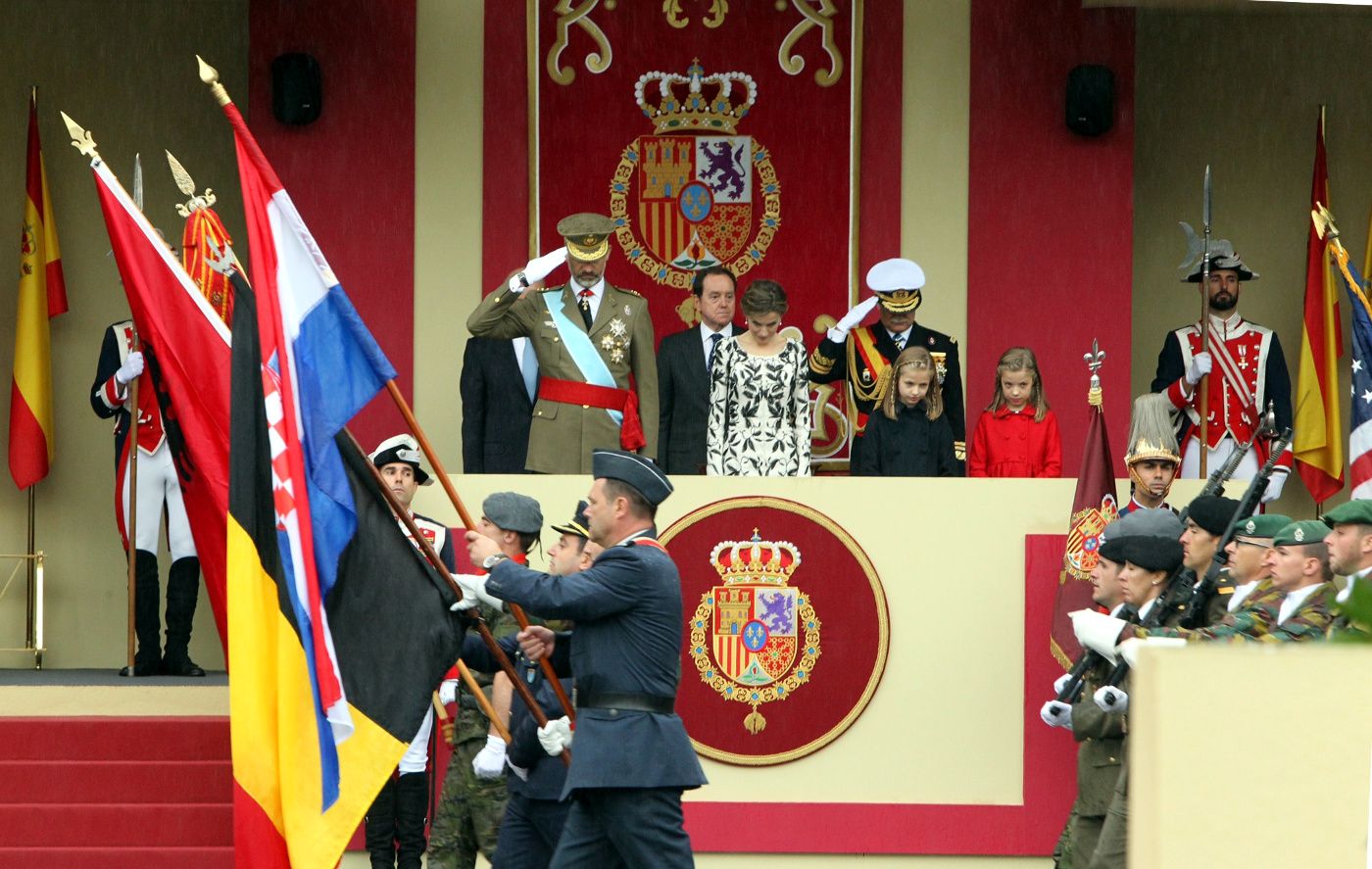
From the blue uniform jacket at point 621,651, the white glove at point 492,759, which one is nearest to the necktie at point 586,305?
the white glove at point 492,759

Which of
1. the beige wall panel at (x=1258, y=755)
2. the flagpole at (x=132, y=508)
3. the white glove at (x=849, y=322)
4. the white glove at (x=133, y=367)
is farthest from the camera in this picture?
the white glove at (x=133, y=367)

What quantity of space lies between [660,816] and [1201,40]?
8.13 metres

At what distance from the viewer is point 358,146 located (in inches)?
466

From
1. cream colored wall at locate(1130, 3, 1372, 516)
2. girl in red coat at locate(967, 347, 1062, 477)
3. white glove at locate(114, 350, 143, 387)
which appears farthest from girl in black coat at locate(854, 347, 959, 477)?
cream colored wall at locate(1130, 3, 1372, 516)

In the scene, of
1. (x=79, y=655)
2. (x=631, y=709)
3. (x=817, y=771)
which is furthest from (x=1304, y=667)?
(x=79, y=655)

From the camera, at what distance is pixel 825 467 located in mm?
11930

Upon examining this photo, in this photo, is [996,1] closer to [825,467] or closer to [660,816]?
[825,467]

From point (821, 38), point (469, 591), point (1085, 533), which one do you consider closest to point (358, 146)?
point (821, 38)

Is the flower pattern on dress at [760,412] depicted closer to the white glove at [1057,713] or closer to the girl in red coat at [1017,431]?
the girl in red coat at [1017,431]

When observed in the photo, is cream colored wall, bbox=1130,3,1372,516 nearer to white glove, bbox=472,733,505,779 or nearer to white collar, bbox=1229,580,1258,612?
white collar, bbox=1229,580,1258,612

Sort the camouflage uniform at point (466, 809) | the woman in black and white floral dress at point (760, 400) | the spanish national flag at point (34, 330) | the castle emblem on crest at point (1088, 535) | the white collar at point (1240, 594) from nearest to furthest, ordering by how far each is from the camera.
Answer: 1. the white collar at point (1240, 594)
2. the camouflage uniform at point (466, 809)
3. the castle emblem on crest at point (1088, 535)
4. the woman in black and white floral dress at point (760, 400)
5. the spanish national flag at point (34, 330)

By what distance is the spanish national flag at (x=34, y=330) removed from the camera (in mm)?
12477

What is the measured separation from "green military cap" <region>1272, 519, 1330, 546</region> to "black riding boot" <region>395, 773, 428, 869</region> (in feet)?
11.9

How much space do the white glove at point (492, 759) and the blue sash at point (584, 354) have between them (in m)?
2.62
